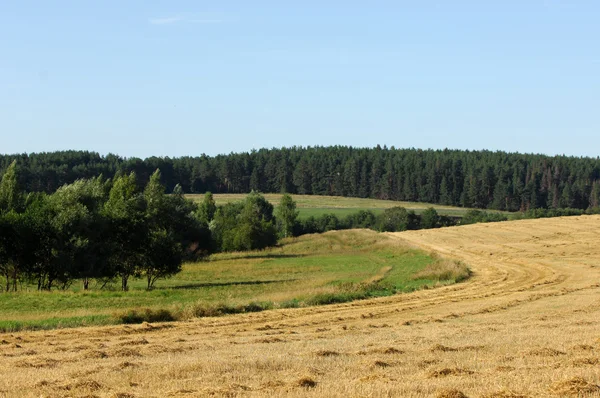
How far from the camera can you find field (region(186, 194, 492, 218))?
492ft

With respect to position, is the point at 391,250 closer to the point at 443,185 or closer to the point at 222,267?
the point at 222,267

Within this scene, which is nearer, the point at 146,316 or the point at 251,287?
the point at 146,316

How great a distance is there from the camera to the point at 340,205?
167000 millimetres

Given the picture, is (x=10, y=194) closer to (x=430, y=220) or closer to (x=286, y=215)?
(x=286, y=215)

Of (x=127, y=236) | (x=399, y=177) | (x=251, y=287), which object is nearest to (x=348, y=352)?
(x=251, y=287)

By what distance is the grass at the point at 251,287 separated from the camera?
99.0ft

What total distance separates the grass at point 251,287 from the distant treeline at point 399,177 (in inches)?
2768

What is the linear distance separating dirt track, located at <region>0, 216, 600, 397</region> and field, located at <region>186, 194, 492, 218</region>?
111m

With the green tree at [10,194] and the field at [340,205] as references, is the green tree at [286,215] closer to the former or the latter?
the field at [340,205]

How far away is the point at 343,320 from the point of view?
28.5 meters

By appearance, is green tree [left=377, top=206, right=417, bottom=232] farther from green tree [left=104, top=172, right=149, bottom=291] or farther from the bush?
the bush

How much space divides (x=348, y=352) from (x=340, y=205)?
148752mm

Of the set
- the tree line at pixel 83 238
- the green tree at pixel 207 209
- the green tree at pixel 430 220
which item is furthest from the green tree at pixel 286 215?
the tree line at pixel 83 238

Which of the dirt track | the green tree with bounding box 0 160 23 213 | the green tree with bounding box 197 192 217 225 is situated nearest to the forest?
the green tree with bounding box 0 160 23 213
